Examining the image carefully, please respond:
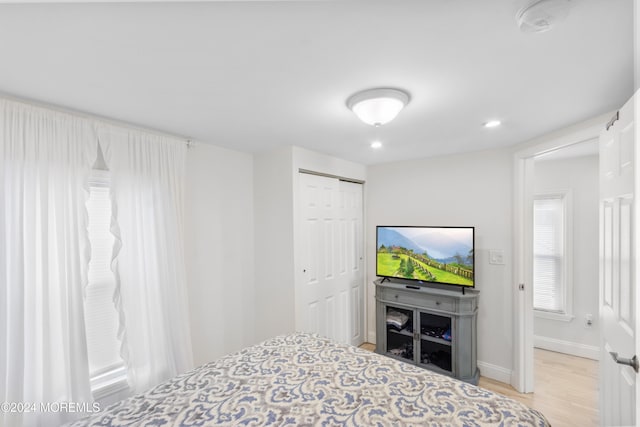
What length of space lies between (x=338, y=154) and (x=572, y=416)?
119 inches

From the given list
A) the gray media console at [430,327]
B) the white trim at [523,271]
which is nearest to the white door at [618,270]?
the white trim at [523,271]

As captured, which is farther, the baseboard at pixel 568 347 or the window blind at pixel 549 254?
the window blind at pixel 549 254

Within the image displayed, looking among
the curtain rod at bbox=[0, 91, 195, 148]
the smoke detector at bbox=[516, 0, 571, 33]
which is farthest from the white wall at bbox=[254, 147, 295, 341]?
the smoke detector at bbox=[516, 0, 571, 33]

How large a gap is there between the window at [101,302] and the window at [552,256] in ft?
13.9

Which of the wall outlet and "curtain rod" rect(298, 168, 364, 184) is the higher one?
"curtain rod" rect(298, 168, 364, 184)

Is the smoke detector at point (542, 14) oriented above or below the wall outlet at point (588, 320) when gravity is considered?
above

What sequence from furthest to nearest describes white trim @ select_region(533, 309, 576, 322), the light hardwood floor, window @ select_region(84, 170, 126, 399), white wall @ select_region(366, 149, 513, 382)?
white trim @ select_region(533, 309, 576, 322) → white wall @ select_region(366, 149, 513, 382) → the light hardwood floor → window @ select_region(84, 170, 126, 399)

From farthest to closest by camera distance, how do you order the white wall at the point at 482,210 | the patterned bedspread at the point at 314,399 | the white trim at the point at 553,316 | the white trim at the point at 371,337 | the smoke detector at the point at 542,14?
the white trim at the point at 371,337 < the white trim at the point at 553,316 < the white wall at the point at 482,210 < the patterned bedspread at the point at 314,399 < the smoke detector at the point at 542,14

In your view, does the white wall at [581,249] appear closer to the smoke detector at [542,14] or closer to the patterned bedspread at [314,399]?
the patterned bedspread at [314,399]

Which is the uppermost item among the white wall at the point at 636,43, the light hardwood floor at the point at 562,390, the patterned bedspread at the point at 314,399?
the white wall at the point at 636,43

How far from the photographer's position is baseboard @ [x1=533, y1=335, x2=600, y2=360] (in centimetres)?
321

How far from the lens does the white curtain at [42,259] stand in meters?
1.57

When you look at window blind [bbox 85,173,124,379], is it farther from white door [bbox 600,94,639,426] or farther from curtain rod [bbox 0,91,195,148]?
white door [bbox 600,94,639,426]

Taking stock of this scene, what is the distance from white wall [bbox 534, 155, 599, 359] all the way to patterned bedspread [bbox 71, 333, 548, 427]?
285 centimetres
